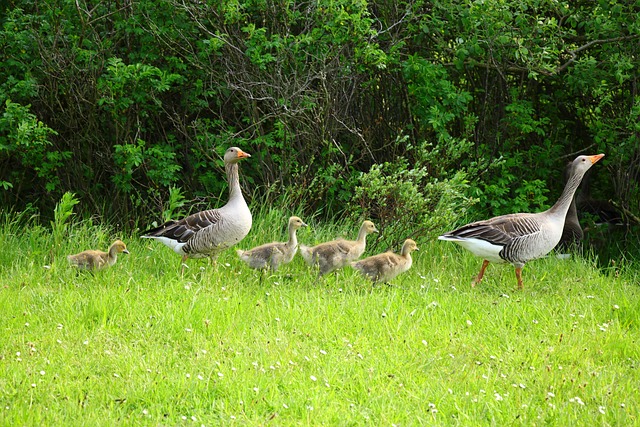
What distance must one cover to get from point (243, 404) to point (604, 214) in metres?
8.65

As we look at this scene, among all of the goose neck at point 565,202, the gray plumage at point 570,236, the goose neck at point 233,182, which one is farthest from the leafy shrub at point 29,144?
the gray plumage at point 570,236

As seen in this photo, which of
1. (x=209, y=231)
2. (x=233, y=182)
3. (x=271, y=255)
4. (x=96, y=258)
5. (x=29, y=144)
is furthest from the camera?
(x=29, y=144)

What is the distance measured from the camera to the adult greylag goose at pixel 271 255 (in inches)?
342

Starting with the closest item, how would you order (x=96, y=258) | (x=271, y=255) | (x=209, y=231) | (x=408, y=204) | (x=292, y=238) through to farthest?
(x=96, y=258) < (x=271, y=255) < (x=209, y=231) < (x=292, y=238) < (x=408, y=204)

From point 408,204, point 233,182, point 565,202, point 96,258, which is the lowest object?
point 96,258

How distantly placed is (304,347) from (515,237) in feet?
9.83

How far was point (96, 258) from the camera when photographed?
335 inches

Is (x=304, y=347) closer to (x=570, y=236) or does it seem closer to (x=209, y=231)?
(x=209, y=231)

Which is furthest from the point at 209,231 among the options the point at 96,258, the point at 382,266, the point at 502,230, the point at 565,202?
the point at 565,202

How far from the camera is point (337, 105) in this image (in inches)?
441

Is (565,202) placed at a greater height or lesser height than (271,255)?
greater

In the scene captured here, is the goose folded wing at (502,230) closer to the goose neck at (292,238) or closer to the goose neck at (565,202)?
the goose neck at (565,202)

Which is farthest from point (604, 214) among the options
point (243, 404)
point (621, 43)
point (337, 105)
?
point (243, 404)

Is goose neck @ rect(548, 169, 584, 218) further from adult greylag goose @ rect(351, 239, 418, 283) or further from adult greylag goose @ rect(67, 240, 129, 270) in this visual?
adult greylag goose @ rect(67, 240, 129, 270)
